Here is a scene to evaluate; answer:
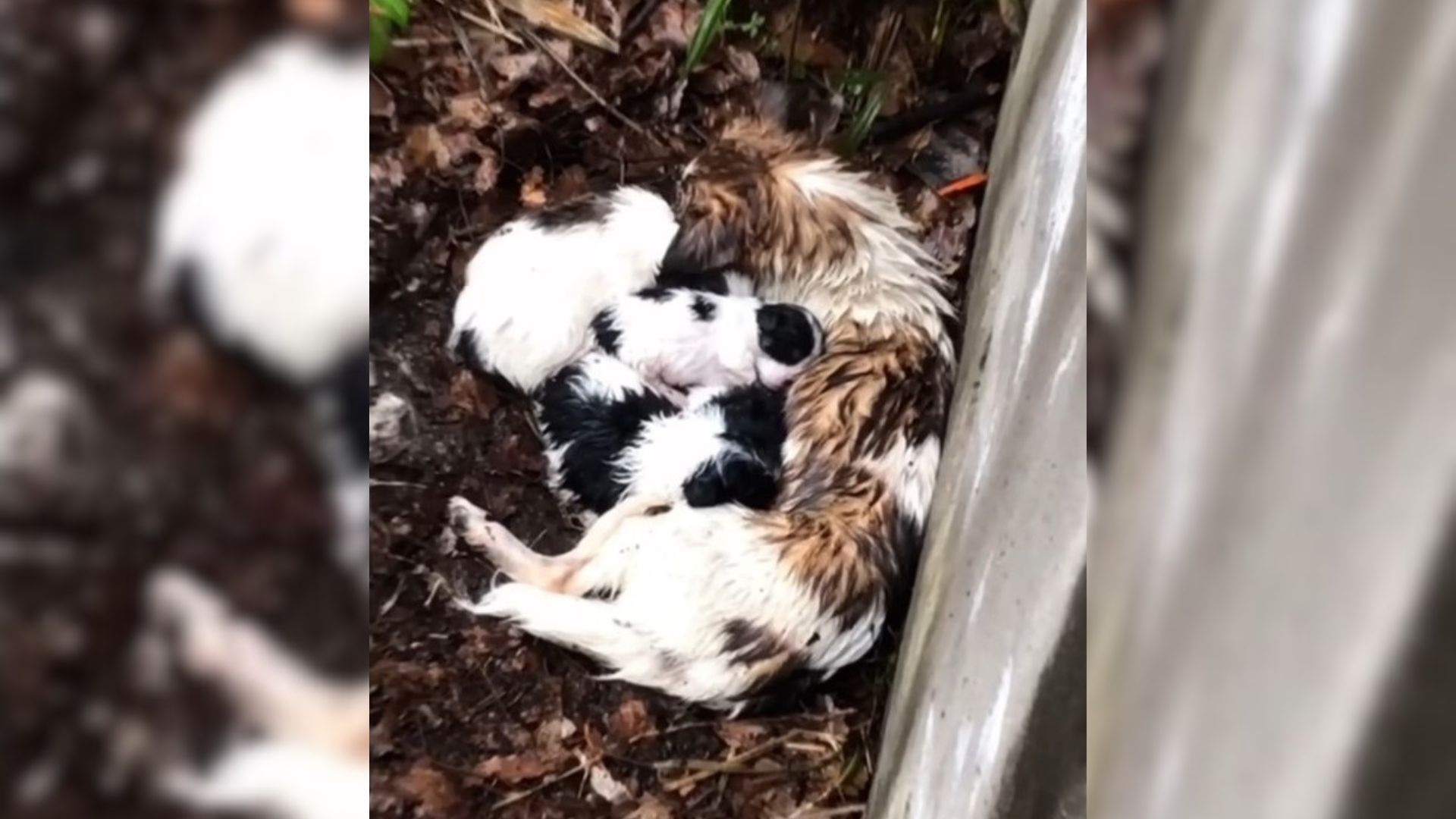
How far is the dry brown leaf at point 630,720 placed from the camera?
2.33 m

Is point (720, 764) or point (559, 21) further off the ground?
point (559, 21)

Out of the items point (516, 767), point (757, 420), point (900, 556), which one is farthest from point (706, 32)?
point (516, 767)

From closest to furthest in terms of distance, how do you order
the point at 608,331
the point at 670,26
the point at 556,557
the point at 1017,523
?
1. the point at 1017,523
2. the point at 556,557
3. the point at 608,331
4. the point at 670,26

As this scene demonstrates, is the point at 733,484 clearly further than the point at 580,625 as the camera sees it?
Yes

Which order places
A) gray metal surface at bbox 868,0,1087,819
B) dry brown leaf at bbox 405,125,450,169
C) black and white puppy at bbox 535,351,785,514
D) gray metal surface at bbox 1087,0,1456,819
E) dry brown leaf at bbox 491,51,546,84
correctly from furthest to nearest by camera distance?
dry brown leaf at bbox 491,51,546,84 < dry brown leaf at bbox 405,125,450,169 < black and white puppy at bbox 535,351,785,514 < gray metal surface at bbox 868,0,1087,819 < gray metal surface at bbox 1087,0,1456,819

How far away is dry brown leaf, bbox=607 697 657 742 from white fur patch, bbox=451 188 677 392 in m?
0.64

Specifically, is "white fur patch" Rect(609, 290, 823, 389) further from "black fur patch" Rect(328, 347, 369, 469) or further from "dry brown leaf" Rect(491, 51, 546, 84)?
"black fur patch" Rect(328, 347, 369, 469)

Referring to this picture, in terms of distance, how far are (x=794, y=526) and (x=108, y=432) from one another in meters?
2.00

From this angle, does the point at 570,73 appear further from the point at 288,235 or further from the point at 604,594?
the point at 288,235

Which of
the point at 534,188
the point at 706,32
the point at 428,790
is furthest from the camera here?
the point at 534,188

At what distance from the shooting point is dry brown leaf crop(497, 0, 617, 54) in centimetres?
280

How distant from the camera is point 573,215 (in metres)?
2.56

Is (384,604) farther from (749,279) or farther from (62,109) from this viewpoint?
(62,109)

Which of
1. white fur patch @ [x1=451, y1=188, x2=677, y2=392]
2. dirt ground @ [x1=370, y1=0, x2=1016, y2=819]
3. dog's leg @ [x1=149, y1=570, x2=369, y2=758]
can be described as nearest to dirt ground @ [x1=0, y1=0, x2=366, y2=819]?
dog's leg @ [x1=149, y1=570, x2=369, y2=758]
